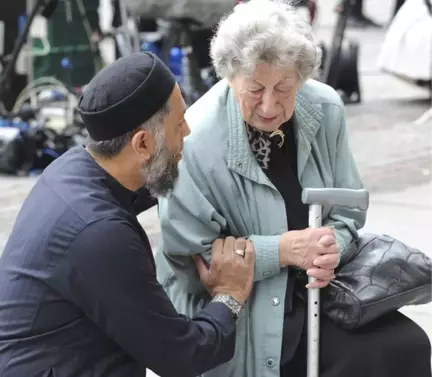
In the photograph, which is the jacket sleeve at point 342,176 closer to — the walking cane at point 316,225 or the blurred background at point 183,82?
the walking cane at point 316,225

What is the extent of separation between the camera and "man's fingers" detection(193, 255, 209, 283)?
2631 millimetres

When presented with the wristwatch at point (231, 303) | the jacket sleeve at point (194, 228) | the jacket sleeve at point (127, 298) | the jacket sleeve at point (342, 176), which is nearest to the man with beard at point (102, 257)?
the jacket sleeve at point (127, 298)

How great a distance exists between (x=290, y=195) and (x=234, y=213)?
0.19 m

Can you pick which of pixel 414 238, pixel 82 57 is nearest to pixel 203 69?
pixel 82 57

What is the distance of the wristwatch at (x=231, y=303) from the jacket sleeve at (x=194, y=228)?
0.15 meters

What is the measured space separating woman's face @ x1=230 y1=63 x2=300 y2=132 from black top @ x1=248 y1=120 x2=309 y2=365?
0.35ft

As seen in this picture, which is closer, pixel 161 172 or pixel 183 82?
pixel 161 172

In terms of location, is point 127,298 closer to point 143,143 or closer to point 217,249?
point 143,143

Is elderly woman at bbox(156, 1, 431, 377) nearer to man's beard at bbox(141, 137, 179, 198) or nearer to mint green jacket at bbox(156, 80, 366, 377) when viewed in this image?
mint green jacket at bbox(156, 80, 366, 377)

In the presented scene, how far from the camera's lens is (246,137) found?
2.73 m

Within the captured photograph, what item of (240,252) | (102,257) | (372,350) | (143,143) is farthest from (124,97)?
(372,350)

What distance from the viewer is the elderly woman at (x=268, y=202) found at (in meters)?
2.60

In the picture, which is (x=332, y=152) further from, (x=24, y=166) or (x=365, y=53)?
(x=365, y=53)

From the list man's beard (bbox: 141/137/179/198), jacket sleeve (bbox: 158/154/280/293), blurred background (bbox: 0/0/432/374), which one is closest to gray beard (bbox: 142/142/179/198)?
man's beard (bbox: 141/137/179/198)
